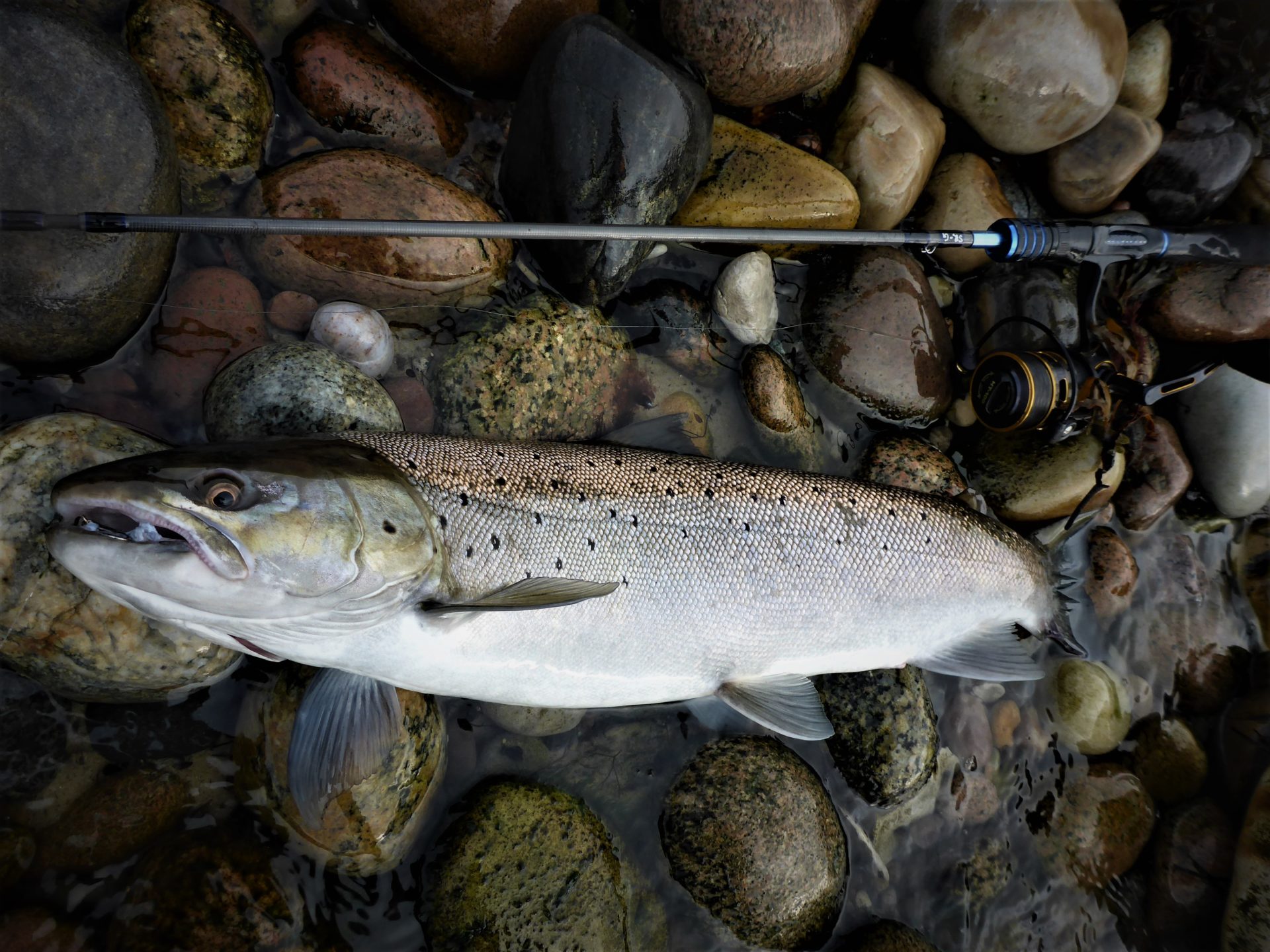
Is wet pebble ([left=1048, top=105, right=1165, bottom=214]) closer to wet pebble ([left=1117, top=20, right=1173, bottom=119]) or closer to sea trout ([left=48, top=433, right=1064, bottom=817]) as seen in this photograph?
wet pebble ([left=1117, top=20, right=1173, bottom=119])

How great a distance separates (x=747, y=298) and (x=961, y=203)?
1298 millimetres

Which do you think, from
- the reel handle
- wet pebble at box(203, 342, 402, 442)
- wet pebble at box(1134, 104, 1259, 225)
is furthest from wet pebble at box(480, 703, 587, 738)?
wet pebble at box(1134, 104, 1259, 225)

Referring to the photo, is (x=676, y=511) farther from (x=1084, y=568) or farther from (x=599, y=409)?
(x=1084, y=568)

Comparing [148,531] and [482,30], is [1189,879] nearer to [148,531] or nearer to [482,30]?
[148,531]

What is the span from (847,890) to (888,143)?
3.42m

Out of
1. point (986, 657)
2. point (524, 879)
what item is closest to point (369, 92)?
point (524, 879)

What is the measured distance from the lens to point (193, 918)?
2.11 meters

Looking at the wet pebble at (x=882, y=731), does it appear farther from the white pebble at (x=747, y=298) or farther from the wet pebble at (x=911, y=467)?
the white pebble at (x=747, y=298)

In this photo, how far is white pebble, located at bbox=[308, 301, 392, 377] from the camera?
2.57 m

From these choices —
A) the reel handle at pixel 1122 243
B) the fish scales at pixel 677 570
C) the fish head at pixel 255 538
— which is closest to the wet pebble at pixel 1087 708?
the fish scales at pixel 677 570

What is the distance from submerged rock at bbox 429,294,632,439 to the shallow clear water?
0.51 feet

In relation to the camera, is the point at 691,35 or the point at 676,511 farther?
the point at 691,35

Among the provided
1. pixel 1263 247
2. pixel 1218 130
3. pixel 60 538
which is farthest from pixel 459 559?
pixel 1218 130

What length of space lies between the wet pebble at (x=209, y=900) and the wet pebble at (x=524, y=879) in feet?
1.66
